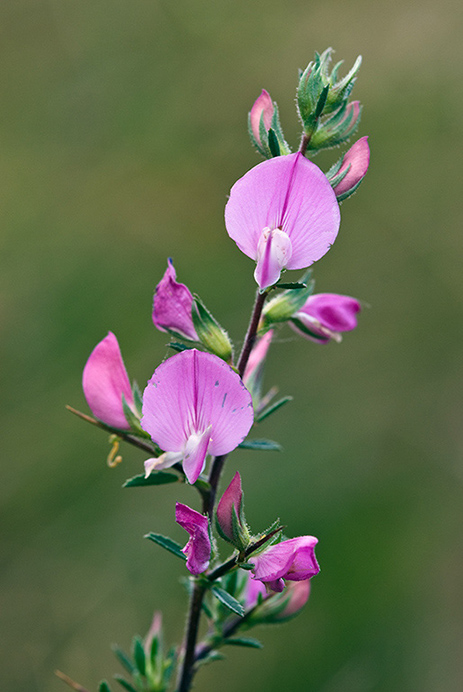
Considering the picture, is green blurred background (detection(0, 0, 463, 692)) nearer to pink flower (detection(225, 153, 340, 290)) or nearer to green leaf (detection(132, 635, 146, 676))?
green leaf (detection(132, 635, 146, 676))

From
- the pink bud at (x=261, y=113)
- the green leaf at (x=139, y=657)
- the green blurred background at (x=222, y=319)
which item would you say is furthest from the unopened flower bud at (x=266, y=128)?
the green blurred background at (x=222, y=319)

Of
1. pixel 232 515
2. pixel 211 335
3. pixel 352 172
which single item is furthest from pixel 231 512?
pixel 352 172

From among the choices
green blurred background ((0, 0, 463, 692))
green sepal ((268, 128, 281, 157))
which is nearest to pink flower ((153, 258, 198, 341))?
green sepal ((268, 128, 281, 157))

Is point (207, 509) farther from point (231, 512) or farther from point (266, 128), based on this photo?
point (266, 128)

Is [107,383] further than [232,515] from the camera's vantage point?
Yes

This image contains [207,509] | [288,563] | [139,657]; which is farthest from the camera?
[139,657]
